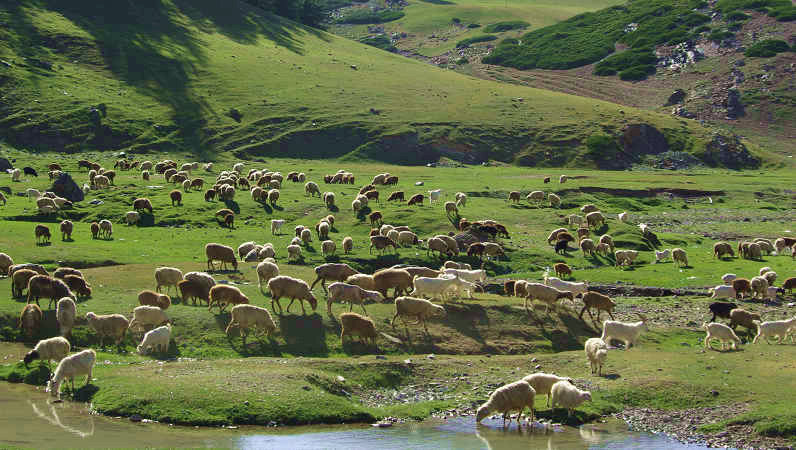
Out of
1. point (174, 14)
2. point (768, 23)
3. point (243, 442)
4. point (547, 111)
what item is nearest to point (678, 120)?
point (547, 111)

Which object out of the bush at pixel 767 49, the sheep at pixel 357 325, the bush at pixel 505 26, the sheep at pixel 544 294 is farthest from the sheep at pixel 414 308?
the bush at pixel 505 26

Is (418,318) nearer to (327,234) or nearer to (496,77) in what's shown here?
(327,234)

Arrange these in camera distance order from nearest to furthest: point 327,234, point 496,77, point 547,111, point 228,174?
point 327,234
point 228,174
point 547,111
point 496,77

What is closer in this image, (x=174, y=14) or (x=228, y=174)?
(x=228, y=174)

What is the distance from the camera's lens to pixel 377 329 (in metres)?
26.3

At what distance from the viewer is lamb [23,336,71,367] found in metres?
22.0

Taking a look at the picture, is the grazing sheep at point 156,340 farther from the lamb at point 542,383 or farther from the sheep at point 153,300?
the lamb at point 542,383

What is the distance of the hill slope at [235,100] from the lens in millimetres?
75625

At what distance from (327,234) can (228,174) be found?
1740cm

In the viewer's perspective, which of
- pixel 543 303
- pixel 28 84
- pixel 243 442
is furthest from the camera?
pixel 28 84

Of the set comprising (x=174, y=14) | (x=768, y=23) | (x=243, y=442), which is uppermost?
(x=768, y=23)

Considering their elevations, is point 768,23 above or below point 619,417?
above

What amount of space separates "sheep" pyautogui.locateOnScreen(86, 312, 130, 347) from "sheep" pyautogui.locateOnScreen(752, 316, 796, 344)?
19924 millimetres

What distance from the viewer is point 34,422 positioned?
61.3ft
